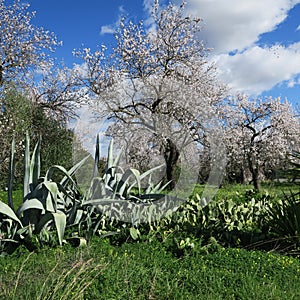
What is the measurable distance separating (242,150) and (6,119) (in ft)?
37.3

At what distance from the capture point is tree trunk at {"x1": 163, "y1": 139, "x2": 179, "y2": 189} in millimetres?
10505

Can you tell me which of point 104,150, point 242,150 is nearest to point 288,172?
point 104,150

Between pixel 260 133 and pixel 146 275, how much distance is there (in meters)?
17.6

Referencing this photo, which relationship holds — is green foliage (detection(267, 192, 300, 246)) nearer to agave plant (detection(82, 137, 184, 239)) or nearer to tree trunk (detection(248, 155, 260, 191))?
agave plant (detection(82, 137, 184, 239))

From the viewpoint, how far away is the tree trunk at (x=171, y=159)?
10.5 m

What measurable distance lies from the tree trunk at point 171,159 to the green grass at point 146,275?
571 cm

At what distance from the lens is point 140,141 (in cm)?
1188

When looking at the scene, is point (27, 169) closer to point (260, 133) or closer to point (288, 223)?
point (288, 223)

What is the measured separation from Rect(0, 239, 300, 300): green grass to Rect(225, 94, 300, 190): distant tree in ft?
49.4

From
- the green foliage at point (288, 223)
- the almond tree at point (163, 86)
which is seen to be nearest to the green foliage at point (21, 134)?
the almond tree at point (163, 86)

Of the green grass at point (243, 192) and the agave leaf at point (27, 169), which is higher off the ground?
the agave leaf at point (27, 169)

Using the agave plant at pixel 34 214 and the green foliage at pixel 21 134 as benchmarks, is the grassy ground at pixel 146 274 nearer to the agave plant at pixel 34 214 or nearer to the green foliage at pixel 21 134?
the agave plant at pixel 34 214

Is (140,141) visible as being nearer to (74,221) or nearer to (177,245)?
(74,221)

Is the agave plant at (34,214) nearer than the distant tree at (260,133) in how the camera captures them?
Yes
